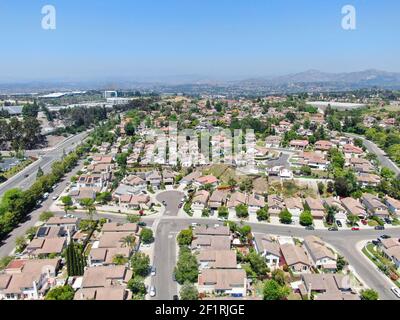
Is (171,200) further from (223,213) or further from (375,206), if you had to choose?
(375,206)

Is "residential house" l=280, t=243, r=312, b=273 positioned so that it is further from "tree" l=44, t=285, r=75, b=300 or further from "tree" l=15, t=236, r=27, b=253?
"tree" l=15, t=236, r=27, b=253

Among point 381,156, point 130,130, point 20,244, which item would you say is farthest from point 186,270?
point 130,130

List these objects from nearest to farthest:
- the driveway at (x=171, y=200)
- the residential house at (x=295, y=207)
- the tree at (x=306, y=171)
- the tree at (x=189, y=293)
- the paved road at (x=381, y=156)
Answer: the tree at (x=189, y=293), the residential house at (x=295, y=207), the driveway at (x=171, y=200), the tree at (x=306, y=171), the paved road at (x=381, y=156)

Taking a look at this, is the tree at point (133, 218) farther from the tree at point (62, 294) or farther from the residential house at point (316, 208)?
the residential house at point (316, 208)

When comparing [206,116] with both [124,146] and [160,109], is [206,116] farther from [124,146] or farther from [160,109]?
[124,146]

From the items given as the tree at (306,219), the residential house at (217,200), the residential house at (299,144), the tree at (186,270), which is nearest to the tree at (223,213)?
the residential house at (217,200)

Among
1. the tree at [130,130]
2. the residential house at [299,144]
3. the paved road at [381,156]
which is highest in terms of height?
the tree at [130,130]

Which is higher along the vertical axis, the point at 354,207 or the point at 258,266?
the point at 354,207
